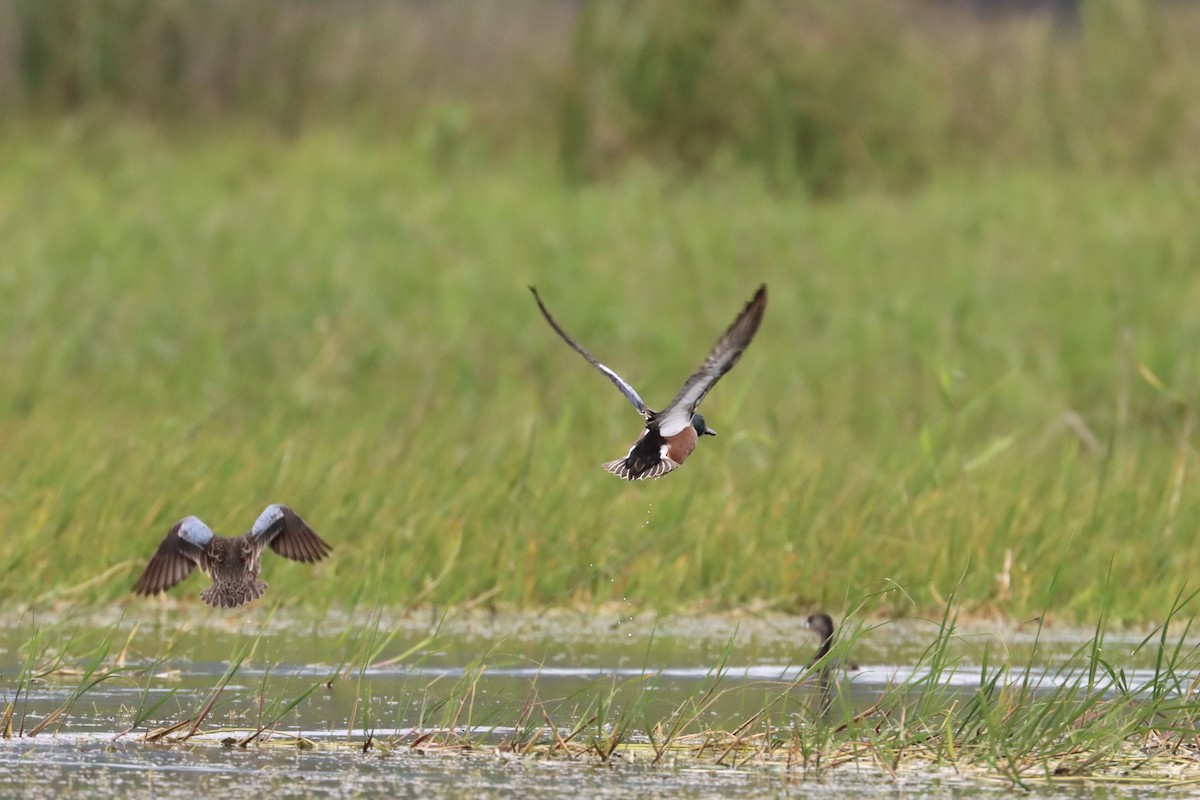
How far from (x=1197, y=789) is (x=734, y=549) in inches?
142

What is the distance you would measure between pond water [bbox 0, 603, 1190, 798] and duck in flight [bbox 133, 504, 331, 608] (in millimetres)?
219

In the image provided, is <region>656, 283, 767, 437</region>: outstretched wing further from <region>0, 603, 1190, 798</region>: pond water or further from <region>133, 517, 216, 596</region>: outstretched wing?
<region>133, 517, 216, 596</region>: outstretched wing

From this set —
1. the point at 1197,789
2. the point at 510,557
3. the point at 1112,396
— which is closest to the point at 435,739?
the point at 1197,789

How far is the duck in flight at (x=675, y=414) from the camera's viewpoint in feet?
19.1

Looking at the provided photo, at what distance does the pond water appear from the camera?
568 centimetres

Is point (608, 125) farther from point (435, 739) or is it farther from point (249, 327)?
point (435, 739)

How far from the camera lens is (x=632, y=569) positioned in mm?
9102

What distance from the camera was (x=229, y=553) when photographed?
6887 millimetres

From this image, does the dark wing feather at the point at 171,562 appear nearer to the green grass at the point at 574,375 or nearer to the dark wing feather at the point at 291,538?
the dark wing feather at the point at 291,538

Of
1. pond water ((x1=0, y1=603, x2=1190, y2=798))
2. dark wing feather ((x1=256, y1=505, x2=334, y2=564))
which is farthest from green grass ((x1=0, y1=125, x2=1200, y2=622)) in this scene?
dark wing feather ((x1=256, y1=505, x2=334, y2=564))

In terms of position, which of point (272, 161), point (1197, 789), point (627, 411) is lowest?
point (1197, 789)

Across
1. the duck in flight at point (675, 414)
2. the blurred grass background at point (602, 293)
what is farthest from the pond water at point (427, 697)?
the duck in flight at point (675, 414)

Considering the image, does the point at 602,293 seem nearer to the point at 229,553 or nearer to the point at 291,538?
the point at 291,538

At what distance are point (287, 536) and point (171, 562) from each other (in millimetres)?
360
